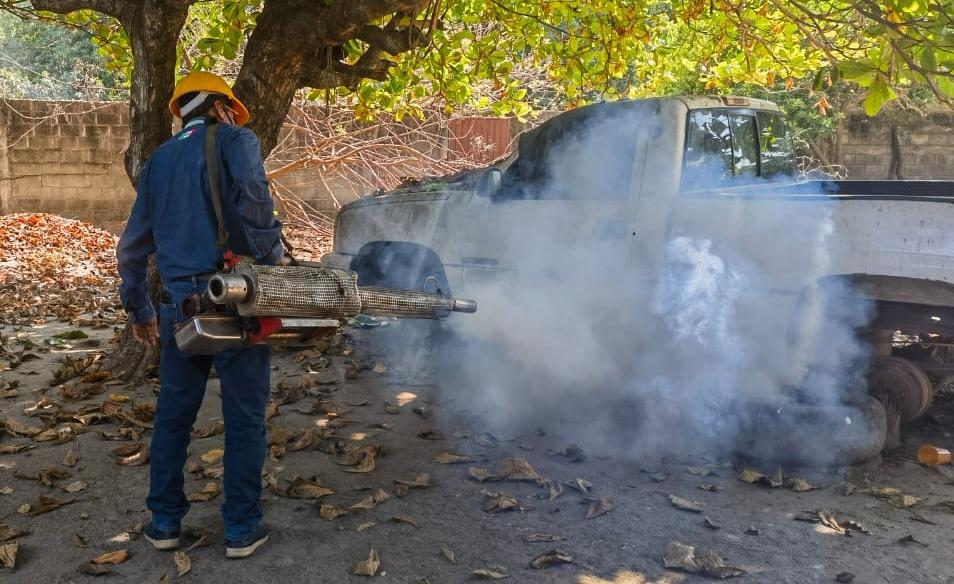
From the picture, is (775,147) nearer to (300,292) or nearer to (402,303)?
(402,303)

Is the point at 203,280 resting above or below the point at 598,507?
above

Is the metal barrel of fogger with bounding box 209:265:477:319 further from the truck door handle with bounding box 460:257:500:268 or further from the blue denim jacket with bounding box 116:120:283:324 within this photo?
the truck door handle with bounding box 460:257:500:268

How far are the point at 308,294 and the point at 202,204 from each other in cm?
61

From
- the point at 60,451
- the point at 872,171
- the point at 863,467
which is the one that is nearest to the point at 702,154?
the point at 863,467

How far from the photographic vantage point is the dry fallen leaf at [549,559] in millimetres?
3600

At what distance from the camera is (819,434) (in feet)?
15.5

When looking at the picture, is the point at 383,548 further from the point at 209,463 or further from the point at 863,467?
the point at 863,467

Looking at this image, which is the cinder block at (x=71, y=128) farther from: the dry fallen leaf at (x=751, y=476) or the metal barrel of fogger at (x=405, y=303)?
the dry fallen leaf at (x=751, y=476)

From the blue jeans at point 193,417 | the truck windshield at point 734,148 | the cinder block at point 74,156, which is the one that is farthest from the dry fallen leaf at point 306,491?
the cinder block at point 74,156

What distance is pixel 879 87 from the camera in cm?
434

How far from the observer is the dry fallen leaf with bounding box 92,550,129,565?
362 centimetres

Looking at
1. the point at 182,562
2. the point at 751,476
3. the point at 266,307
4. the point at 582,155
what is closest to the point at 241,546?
the point at 182,562

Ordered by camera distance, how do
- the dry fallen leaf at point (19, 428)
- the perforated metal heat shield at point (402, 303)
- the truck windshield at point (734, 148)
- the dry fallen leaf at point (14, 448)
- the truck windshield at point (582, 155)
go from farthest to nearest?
the truck windshield at point (582, 155) < the truck windshield at point (734, 148) < the dry fallen leaf at point (19, 428) < the dry fallen leaf at point (14, 448) < the perforated metal heat shield at point (402, 303)

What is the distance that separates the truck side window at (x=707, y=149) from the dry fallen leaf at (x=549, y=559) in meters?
2.54
